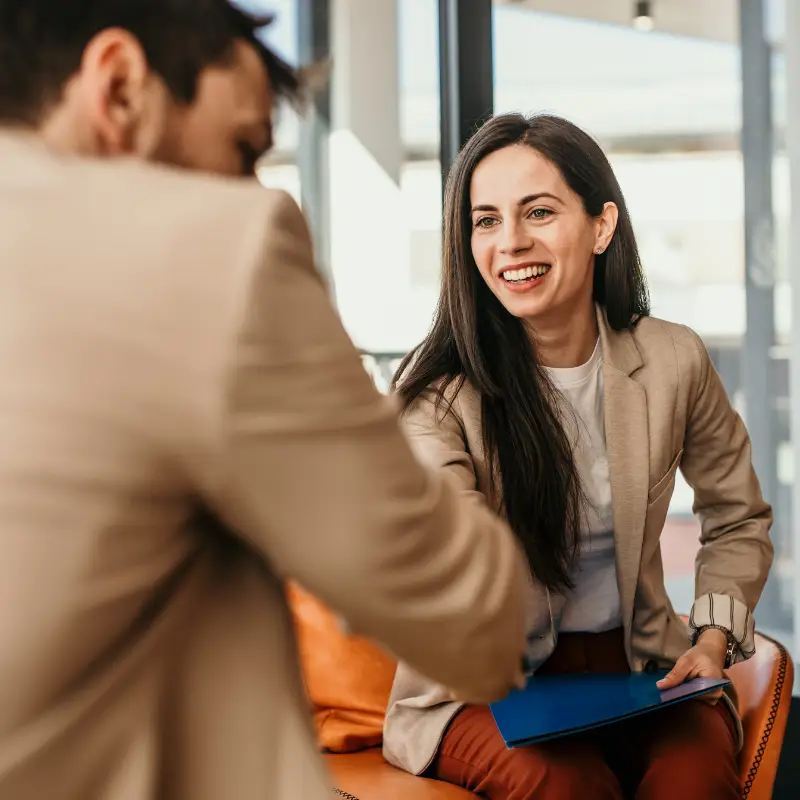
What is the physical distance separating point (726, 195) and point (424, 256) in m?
1.05

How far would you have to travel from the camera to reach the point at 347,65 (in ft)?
13.4

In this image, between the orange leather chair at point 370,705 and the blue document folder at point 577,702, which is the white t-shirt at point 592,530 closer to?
the blue document folder at point 577,702

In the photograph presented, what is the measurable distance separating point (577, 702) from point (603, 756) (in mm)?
202

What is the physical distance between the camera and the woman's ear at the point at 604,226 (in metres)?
1.88

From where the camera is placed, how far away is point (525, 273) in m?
1.80

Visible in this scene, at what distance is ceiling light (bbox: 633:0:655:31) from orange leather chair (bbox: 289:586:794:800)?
2047 mm

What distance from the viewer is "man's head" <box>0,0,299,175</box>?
24.2 inches

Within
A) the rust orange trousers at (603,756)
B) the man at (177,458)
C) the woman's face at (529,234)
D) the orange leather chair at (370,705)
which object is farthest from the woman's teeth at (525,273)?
the man at (177,458)

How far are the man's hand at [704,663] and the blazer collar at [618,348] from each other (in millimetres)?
464

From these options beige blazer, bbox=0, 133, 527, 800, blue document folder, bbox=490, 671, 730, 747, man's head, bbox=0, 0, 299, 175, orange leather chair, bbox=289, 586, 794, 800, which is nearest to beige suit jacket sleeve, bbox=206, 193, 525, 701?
beige blazer, bbox=0, 133, 527, 800

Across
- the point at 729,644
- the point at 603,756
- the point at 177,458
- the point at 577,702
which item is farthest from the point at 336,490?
the point at 729,644

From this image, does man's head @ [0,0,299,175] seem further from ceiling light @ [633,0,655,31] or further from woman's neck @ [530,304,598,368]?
ceiling light @ [633,0,655,31]

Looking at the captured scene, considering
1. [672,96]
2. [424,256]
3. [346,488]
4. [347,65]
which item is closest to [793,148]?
[672,96]

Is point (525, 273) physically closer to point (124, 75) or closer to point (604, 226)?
point (604, 226)
